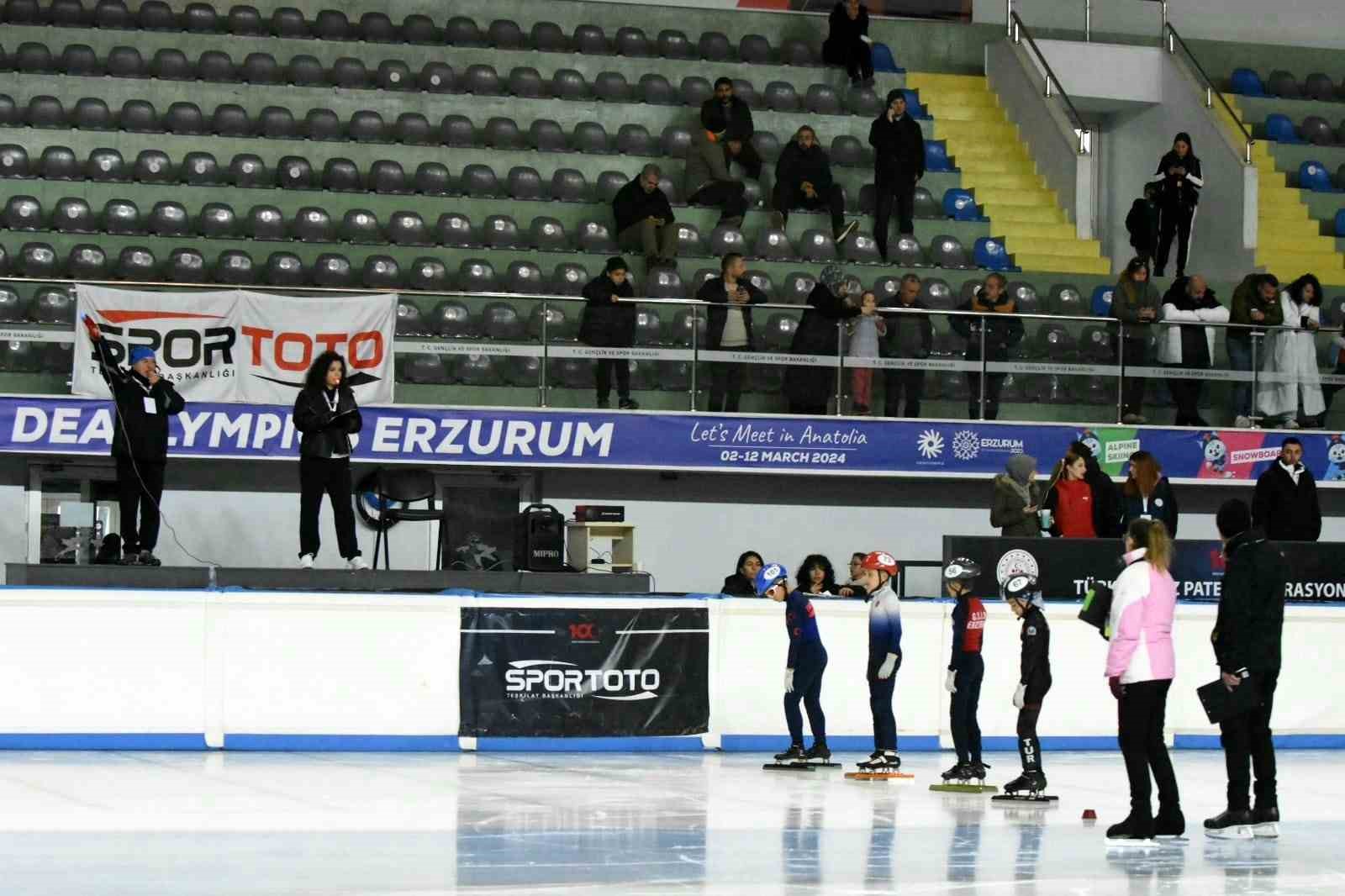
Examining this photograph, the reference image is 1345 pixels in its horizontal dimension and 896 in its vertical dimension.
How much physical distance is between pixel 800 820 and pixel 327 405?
6.47 metres

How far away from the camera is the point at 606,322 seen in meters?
18.9

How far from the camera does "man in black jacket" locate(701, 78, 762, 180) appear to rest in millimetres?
23500

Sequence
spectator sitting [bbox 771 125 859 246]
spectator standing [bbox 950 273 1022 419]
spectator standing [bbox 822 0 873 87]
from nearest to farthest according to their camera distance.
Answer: spectator standing [bbox 950 273 1022 419]
spectator sitting [bbox 771 125 859 246]
spectator standing [bbox 822 0 873 87]

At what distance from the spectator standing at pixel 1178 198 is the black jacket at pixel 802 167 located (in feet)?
14.0

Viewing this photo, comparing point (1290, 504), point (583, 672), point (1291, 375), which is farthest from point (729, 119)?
point (583, 672)

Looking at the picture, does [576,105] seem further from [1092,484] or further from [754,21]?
[1092,484]

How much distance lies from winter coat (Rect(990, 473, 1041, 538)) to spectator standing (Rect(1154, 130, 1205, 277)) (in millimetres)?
8173

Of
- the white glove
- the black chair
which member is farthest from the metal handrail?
the white glove

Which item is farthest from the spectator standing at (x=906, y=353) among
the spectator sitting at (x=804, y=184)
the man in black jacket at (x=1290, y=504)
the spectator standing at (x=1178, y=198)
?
the spectator standing at (x=1178, y=198)

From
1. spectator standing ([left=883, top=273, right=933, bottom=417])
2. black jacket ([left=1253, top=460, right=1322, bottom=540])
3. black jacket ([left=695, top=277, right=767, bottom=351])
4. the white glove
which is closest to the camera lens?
the white glove

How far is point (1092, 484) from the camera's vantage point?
17.3m

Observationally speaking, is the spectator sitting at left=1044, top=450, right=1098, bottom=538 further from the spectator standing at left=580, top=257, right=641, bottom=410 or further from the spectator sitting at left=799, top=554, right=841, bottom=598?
the spectator standing at left=580, top=257, right=641, bottom=410

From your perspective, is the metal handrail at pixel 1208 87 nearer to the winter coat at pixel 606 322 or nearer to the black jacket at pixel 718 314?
the black jacket at pixel 718 314

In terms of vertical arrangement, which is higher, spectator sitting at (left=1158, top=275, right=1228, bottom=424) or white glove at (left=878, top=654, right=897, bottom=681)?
spectator sitting at (left=1158, top=275, right=1228, bottom=424)
